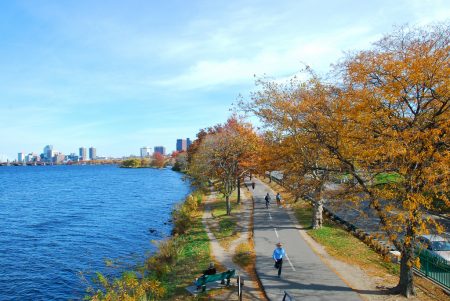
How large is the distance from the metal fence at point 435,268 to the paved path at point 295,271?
12.6 ft

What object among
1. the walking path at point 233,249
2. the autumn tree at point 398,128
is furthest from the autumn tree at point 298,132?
the walking path at point 233,249

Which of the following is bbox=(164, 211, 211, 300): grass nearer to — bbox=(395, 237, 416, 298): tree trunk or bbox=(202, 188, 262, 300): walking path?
bbox=(202, 188, 262, 300): walking path

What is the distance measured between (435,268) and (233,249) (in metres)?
10.6

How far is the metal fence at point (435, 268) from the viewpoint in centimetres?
1480

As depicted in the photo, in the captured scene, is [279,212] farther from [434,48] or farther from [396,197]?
[434,48]

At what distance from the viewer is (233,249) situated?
2192 centimetres

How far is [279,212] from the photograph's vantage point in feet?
110

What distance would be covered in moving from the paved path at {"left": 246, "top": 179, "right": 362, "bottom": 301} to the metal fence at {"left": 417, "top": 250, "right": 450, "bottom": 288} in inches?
151

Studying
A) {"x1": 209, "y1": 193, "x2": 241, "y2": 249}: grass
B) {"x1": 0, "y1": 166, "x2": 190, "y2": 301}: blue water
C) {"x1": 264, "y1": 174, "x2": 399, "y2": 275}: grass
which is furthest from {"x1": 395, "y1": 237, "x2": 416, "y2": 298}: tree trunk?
{"x1": 0, "y1": 166, "x2": 190, "y2": 301}: blue water

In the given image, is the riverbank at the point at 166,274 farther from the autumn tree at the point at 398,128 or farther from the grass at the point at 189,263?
the autumn tree at the point at 398,128

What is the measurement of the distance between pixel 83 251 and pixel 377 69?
25080mm

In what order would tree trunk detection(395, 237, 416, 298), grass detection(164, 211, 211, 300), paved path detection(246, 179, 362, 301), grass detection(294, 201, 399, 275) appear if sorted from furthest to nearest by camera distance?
1. grass detection(294, 201, 399, 275)
2. grass detection(164, 211, 211, 300)
3. paved path detection(246, 179, 362, 301)
4. tree trunk detection(395, 237, 416, 298)

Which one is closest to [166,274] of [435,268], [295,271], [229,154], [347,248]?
[295,271]

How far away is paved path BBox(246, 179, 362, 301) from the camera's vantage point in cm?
1455
